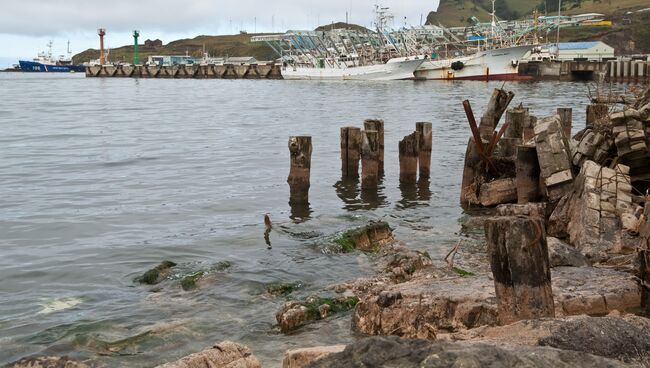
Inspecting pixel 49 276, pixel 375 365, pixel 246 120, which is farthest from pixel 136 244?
pixel 246 120

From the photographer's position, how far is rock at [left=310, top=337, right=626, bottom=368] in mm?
3977

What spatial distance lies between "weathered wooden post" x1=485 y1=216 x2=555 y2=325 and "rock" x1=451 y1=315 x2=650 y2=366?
0.67m

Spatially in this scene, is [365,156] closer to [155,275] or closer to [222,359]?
[155,275]

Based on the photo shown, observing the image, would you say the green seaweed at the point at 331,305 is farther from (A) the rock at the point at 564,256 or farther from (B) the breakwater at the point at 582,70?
(B) the breakwater at the point at 582,70

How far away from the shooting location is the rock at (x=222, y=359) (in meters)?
6.18

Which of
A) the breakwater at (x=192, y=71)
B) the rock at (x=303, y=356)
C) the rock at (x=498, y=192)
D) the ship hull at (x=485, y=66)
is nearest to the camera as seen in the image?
the rock at (x=303, y=356)

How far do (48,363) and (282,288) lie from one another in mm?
3964

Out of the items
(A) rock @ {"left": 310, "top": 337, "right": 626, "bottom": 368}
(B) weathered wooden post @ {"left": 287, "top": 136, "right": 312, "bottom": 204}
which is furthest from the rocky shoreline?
(B) weathered wooden post @ {"left": 287, "top": 136, "right": 312, "bottom": 204}

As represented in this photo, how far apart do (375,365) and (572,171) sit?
10.3 meters

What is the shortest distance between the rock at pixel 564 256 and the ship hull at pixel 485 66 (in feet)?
292

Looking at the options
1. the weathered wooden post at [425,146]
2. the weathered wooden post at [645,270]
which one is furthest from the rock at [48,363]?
the weathered wooden post at [425,146]

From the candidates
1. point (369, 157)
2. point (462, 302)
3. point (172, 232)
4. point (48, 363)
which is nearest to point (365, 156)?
point (369, 157)

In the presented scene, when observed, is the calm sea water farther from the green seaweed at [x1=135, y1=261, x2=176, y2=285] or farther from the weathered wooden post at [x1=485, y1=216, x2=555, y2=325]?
the weathered wooden post at [x1=485, y1=216, x2=555, y2=325]

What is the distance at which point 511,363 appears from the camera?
3988mm
